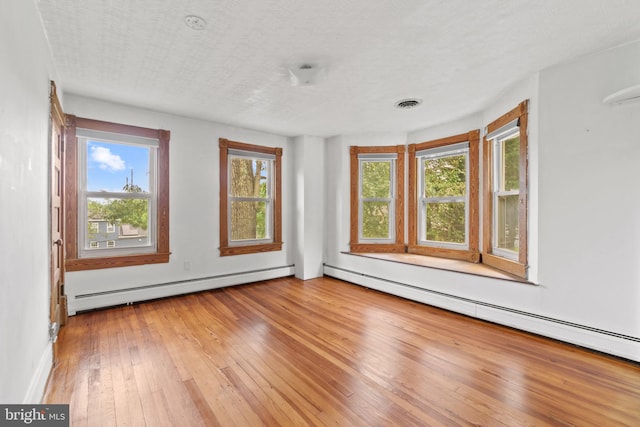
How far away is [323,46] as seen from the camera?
7.22 ft

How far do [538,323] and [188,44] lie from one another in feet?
12.8

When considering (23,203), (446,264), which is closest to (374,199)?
(446,264)

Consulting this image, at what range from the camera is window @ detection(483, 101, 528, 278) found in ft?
9.39

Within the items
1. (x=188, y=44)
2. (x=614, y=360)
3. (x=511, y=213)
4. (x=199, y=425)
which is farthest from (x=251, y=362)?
(x=511, y=213)

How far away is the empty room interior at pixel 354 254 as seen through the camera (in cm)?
174

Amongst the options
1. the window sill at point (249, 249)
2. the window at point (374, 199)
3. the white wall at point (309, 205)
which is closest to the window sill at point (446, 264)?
the window at point (374, 199)

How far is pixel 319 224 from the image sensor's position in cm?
503

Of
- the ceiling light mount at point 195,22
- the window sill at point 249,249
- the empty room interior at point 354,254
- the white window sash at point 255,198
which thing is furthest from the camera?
the white window sash at point 255,198

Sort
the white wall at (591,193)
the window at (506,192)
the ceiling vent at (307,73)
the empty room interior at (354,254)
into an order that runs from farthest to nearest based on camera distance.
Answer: the window at (506,192), the ceiling vent at (307,73), the white wall at (591,193), the empty room interior at (354,254)

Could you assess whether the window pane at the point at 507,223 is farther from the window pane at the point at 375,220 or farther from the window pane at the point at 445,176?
the window pane at the point at 375,220

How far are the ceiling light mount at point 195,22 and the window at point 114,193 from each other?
216cm

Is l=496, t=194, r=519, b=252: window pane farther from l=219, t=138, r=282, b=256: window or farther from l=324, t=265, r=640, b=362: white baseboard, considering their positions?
l=219, t=138, r=282, b=256: window

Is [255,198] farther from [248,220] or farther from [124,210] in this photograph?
[124,210]

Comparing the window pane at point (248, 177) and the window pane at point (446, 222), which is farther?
the window pane at point (248, 177)
